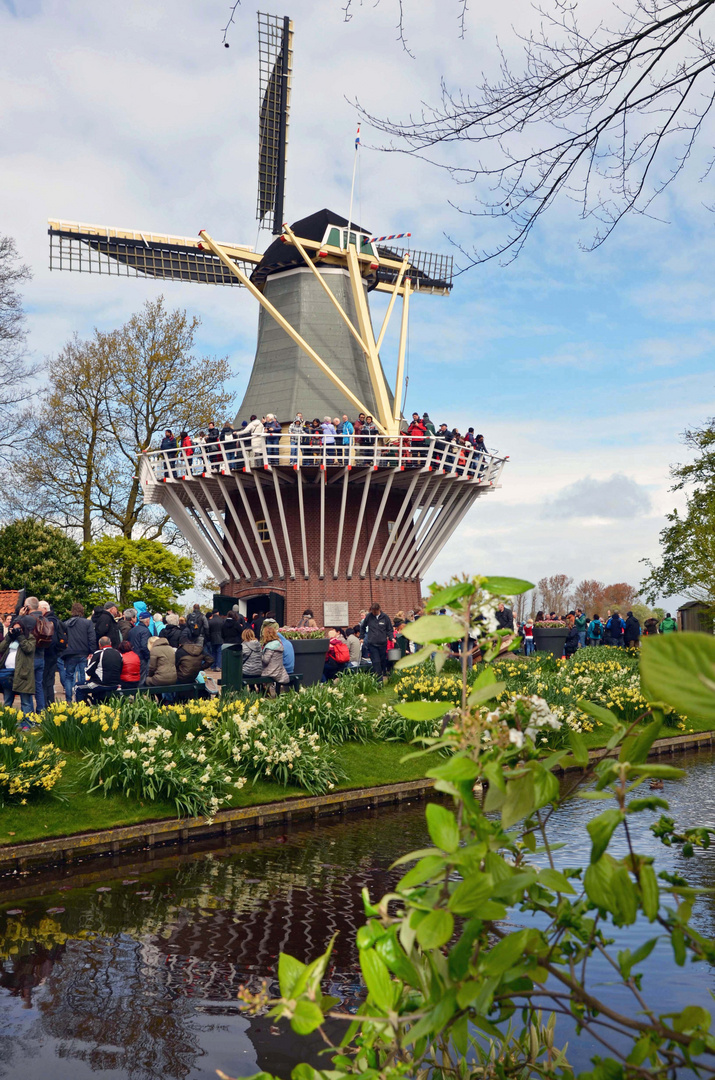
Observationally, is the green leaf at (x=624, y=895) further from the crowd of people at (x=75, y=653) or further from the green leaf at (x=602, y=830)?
the crowd of people at (x=75, y=653)

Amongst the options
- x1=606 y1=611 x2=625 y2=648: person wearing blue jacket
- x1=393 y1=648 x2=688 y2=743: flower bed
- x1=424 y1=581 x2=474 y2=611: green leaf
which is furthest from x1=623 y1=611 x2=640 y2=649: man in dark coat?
x1=424 y1=581 x2=474 y2=611: green leaf

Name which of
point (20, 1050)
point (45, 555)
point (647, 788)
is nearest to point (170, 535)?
point (45, 555)

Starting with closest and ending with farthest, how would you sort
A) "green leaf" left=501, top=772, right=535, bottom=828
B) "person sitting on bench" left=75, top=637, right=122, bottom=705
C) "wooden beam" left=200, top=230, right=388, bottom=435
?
1. "green leaf" left=501, top=772, right=535, bottom=828
2. "person sitting on bench" left=75, top=637, right=122, bottom=705
3. "wooden beam" left=200, top=230, right=388, bottom=435

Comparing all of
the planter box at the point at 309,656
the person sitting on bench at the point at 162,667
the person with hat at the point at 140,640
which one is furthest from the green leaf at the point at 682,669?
the planter box at the point at 309,656

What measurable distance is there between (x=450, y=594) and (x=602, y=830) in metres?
0.52

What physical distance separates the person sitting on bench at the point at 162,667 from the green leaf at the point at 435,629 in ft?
35.7

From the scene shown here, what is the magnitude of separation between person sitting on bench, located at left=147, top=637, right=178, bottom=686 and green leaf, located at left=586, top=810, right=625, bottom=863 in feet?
36.5

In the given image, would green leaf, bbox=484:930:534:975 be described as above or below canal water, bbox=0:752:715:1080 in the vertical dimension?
above

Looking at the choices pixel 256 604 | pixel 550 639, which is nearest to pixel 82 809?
pixel 550 639

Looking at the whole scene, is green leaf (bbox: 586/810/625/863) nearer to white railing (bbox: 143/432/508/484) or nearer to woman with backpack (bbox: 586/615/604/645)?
white railing (bbox: 143/432/508/484)

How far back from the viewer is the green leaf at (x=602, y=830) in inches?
58.6

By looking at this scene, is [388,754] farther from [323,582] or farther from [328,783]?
[323,582]

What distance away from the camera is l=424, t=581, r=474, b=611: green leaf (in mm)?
1745

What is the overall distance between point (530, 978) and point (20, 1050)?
362 centimetres
